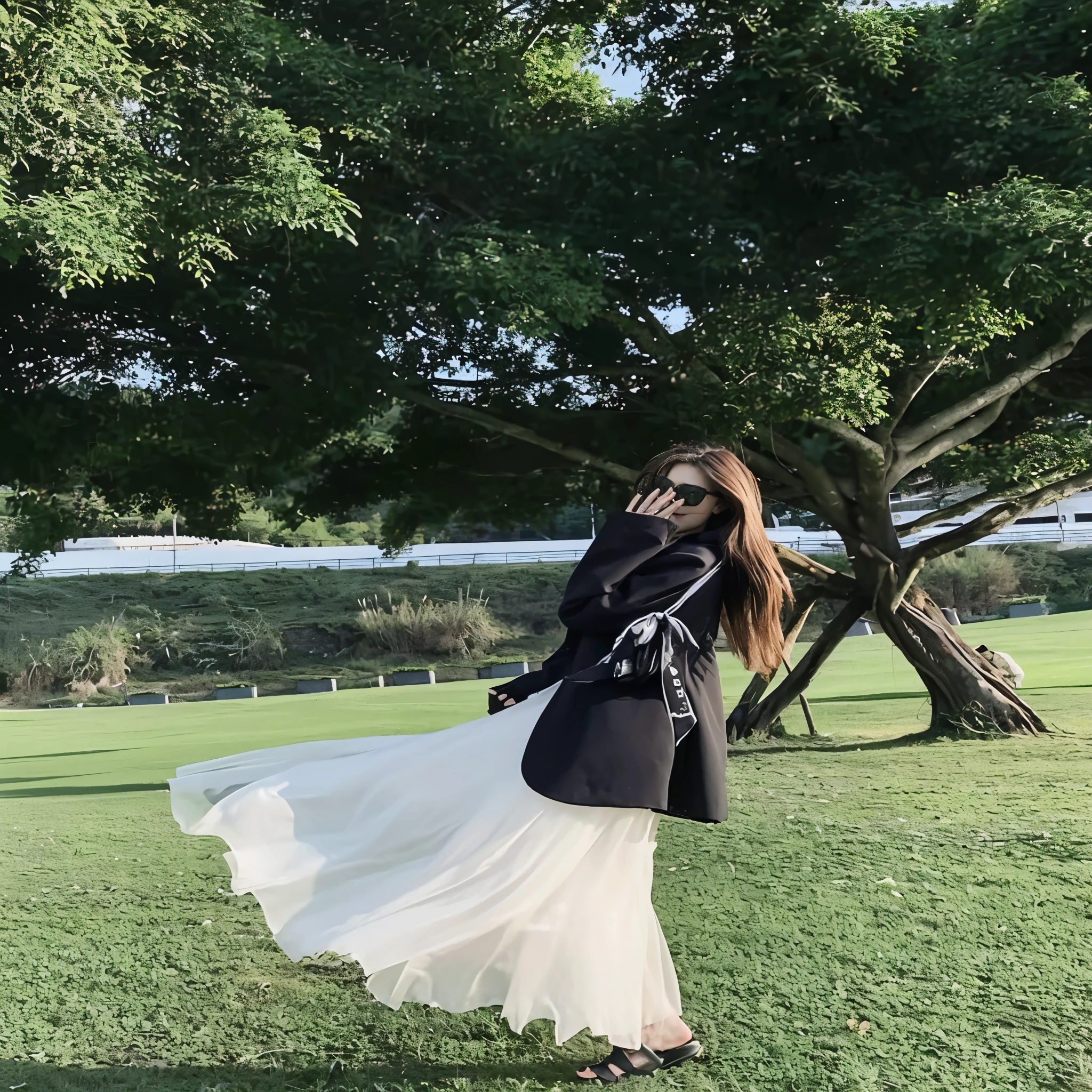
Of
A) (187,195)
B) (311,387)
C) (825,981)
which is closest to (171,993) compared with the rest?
(825,981)

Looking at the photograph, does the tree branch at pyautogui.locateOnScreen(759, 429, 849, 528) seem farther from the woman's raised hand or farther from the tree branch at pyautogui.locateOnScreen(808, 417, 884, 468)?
the woman's raised hand

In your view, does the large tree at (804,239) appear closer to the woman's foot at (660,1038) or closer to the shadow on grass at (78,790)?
the shadow on grass at (78,790)

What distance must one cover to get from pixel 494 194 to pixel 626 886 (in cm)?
671

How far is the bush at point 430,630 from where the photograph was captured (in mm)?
29688

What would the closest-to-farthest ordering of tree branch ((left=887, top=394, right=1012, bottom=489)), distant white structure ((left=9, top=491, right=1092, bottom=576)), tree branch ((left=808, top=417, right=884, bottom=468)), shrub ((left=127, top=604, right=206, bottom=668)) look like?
tree branch ((left=808, top=417, right=884, bottom=468))
tree branch ((left=887, top=394, right=1012, bottom=489))
shrub ((left=127, top=604, right=206, bottom=668))
distant white structure ((left=9, top=491, right=1092, bottom=576))

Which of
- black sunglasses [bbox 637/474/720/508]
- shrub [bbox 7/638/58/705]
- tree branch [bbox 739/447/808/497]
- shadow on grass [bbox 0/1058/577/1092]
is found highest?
tree branch [bbox 739/447/808/497]

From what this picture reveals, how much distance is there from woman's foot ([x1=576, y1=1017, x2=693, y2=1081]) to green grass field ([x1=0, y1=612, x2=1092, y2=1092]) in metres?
0.08

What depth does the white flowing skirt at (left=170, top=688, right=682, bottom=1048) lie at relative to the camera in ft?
9.37

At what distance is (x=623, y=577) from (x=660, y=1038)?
4.74 ft

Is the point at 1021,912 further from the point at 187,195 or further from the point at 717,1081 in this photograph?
the point at 187,195

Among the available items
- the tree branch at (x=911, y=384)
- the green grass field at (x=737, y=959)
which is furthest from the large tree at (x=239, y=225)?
the tree branch at (x=911, y=384)

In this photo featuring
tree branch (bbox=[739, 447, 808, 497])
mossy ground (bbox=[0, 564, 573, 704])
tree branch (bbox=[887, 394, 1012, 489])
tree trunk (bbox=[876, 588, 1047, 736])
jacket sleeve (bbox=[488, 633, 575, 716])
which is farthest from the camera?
mossy ground (bbox=[0, 564, 573, 704])

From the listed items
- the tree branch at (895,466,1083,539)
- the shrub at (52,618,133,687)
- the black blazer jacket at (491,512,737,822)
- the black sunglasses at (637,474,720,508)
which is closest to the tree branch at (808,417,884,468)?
the tree branch at (895,466,1083,539)

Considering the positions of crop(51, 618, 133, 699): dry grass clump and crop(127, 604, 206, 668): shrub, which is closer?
crop(51, 618, 133, 699): dry grass clump
